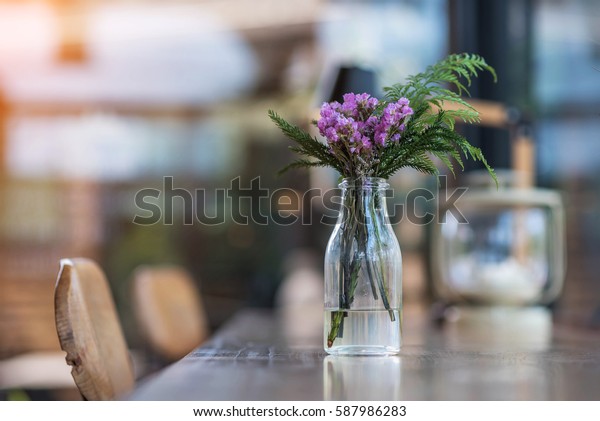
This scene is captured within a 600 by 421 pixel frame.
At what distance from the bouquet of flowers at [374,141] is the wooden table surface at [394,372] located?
120mm

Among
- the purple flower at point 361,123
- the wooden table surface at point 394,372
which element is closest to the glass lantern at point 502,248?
the wooden table surface at point 394,372

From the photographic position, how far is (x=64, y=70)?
16.3 ft

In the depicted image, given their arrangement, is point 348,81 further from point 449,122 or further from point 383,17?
point 383,17

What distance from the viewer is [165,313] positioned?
2.32m

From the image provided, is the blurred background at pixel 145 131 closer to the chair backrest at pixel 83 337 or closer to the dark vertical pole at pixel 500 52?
the dark vertical pole at pixel 500 52

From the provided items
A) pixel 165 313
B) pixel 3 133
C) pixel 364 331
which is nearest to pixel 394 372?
pixel 364 331

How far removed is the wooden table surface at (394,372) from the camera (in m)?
0.86

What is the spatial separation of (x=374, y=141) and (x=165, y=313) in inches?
52.5

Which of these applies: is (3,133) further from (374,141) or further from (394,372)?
(394,372)

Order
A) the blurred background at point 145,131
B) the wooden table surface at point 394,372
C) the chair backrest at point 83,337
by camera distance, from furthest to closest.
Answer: the blurred background at point 145,131
the chair backrest at point 83,337
the wooden table surface at point 394,372

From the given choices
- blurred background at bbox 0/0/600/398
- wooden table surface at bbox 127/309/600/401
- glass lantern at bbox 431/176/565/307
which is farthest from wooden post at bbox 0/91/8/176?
wooden table surface at bbox 127/309/600/401

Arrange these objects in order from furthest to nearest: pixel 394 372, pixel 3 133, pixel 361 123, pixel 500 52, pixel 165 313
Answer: pixel 3 133 → pixel 500 52 → pixel 165 313 → pixel 361 123 → pixel 394 372

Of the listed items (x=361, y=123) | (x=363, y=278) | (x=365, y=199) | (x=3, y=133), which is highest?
(x=3, y=133)

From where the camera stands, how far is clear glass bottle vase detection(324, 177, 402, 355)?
1158mm
